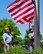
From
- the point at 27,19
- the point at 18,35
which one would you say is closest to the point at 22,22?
the point at 27,19

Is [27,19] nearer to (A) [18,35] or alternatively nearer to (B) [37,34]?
(B) [37,34]

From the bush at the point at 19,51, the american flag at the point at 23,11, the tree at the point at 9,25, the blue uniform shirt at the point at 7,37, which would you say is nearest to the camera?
the bush at the point at 19,51

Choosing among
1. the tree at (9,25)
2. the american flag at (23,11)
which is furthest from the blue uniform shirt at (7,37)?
the tree at (9,25)

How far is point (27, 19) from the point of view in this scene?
952 centimetres

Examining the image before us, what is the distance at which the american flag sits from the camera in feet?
31.1

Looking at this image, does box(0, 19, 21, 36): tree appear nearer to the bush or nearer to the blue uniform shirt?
the blue uniform shirt

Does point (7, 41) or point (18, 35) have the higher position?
point (7, 41)

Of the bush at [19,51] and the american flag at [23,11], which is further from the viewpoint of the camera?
the american flag at [23,11]

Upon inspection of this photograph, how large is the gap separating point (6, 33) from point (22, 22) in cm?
142

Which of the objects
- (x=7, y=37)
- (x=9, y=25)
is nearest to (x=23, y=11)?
(x=7, y=37)

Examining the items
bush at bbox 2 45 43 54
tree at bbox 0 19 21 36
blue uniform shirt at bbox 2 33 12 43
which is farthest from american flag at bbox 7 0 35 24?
tree at bbox 0 19 21 36

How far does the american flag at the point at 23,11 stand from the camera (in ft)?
31.1

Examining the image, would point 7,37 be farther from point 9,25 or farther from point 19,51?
point 9,25

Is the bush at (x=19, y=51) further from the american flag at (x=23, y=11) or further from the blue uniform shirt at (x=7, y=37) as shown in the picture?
the blue uniform shirt at (x=7, y=37)
